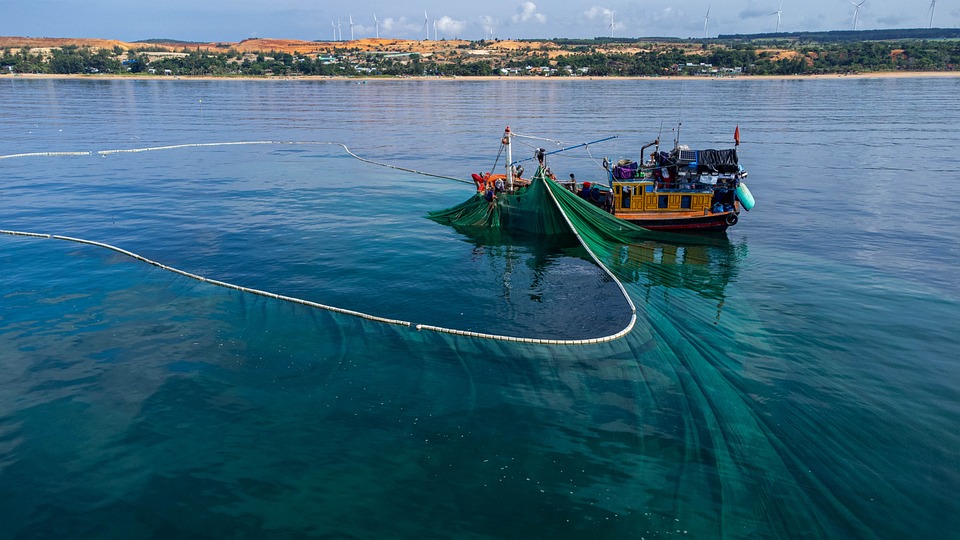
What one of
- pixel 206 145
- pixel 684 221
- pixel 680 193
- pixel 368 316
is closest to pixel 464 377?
pixel 368 316

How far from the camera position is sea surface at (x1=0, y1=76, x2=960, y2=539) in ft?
38.7

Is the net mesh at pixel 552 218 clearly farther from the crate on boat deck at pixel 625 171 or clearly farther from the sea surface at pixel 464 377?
the crate on boat deck at pixel 625 171

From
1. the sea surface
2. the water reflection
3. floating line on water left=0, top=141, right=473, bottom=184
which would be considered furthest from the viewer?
floating line on water left=0, top=141, right=473, bottom=184

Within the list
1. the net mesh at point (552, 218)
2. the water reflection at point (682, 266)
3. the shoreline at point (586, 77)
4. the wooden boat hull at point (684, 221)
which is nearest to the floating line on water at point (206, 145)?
the net mesh at point (552, 218)

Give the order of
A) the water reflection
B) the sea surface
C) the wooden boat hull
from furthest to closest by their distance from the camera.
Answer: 1. the wooden boat hull
2. the water reflection
3. the sea surface

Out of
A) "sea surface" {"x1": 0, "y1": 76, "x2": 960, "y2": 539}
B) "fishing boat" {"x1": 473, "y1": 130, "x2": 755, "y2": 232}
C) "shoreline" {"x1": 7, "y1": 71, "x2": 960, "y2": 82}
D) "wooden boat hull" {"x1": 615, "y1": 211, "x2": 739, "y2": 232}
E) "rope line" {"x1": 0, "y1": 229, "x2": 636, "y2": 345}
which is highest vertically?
"shoreline" {"x1": 7, "y1": 71, "x2": 960, "y2": 82}

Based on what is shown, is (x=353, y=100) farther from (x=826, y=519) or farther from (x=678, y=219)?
(x=826, y=519)

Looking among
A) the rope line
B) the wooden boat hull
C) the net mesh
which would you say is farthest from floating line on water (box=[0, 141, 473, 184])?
the rope line

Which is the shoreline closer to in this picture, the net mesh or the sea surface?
the sea surface

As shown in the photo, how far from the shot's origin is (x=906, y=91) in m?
124

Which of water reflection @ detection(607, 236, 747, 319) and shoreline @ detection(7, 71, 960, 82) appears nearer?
water reflection @ detection(607, 236, 747, 319)

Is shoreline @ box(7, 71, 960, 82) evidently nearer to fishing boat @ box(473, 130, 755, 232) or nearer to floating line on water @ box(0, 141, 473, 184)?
floating line on water @ box(0, 141, 473, 184)

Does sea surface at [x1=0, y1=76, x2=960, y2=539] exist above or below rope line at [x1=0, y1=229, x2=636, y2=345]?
below

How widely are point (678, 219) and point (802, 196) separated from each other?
48.0 feet
